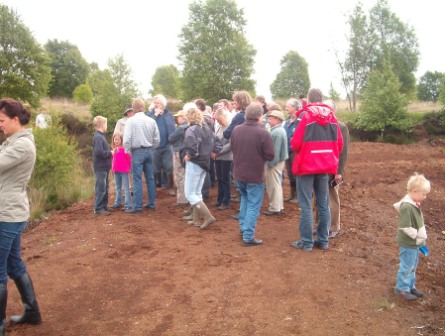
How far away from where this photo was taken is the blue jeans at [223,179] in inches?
328

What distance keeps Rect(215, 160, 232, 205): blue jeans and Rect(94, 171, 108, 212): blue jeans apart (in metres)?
2.18

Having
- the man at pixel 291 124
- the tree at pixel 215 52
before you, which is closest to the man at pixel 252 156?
the man at pixel 291 124

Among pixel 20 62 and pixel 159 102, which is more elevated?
pixel 20 62

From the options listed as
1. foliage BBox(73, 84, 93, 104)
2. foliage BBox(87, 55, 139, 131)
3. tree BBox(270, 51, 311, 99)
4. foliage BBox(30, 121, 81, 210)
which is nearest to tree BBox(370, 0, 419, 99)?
tree BBox(270, 51, 311, 99)

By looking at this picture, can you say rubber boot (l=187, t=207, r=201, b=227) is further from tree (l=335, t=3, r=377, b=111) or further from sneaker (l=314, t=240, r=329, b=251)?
tree (l=335, t=3, r=377, b=111)

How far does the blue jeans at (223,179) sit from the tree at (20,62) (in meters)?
23.2

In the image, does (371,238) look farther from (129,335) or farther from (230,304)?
(129,335)

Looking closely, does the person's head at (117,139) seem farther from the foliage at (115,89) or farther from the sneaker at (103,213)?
the foliage at (115,89)

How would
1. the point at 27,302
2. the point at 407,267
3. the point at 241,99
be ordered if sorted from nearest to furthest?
the point at 27,302 → the point at 407,267 → the point at 241,99

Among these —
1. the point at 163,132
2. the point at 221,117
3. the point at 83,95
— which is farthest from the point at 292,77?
the point at 221,117

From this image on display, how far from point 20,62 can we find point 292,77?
2022 centimetres

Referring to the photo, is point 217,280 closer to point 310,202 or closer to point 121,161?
point 310,202

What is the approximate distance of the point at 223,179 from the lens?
8.40m

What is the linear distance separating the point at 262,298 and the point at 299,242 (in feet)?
5.45
